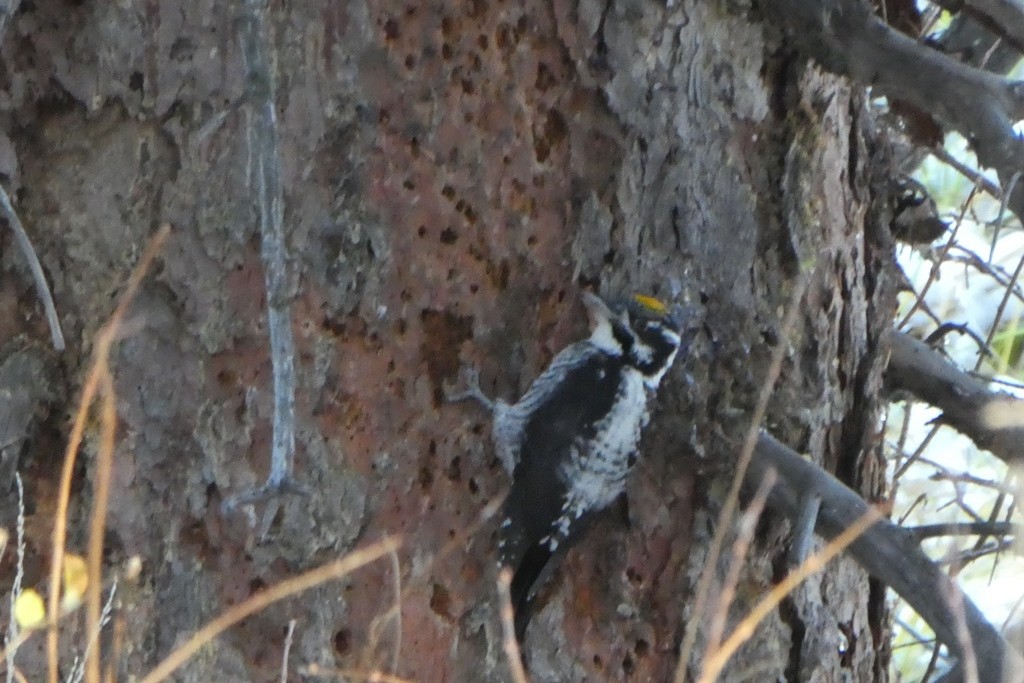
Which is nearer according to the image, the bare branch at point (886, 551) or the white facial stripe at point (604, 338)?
the bare branch at point (886, 551)

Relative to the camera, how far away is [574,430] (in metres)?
1.92

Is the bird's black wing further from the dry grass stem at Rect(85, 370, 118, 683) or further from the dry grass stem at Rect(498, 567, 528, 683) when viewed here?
the dry grass stem at Rect(85, 370, 118, 683)

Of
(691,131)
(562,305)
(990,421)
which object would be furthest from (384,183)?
(990,421)

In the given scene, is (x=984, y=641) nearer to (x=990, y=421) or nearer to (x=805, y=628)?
(x=805, y=628)

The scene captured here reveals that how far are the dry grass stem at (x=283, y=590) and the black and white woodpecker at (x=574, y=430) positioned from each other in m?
0.19

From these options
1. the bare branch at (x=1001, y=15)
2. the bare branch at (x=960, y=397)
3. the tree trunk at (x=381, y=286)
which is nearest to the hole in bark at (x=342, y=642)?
the tree trunk at (x=381, y=286)


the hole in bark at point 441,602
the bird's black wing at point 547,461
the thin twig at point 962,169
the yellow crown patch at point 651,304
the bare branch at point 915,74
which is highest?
the thin twig at point 962,169

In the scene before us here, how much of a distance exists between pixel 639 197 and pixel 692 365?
0.26 meters

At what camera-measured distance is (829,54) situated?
5.68 feet

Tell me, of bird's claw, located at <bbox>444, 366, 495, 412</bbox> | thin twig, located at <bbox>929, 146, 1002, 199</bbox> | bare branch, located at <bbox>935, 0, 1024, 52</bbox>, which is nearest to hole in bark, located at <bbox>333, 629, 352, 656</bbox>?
bird's claw, located at <bbox>444, 366, 495, 412</bbox>

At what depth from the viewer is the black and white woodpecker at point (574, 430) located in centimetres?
160

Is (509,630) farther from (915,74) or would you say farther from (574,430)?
(915,74)

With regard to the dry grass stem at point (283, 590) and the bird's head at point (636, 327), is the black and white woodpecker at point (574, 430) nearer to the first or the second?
the bird's head at point (636, 327)

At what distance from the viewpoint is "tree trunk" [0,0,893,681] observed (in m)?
1.51
